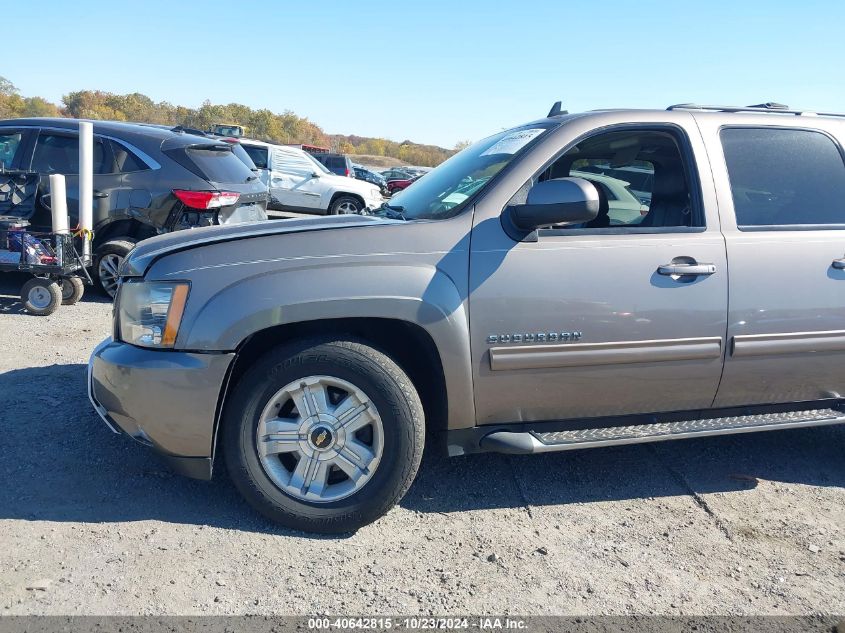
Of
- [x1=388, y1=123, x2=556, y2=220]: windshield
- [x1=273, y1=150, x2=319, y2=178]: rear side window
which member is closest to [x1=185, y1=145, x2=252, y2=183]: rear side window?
[x1=388, y1=123, x2=556, y2=220]: windshield

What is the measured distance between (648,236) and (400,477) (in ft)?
5.30

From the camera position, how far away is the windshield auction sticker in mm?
3460

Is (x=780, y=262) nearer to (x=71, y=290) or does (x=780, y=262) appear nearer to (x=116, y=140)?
(x=71, y=290)

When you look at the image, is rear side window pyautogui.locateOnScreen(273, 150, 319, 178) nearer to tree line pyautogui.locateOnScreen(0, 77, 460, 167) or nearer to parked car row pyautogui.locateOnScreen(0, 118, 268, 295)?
parked car row pyautogui.locateOnScreen(0, 118, 268, 295)

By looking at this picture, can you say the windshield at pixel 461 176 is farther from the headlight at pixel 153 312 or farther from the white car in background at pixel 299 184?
the white car in background at pixel 299 184

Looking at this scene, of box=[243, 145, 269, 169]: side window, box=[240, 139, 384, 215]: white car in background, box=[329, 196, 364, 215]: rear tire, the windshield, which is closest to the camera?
the windshield

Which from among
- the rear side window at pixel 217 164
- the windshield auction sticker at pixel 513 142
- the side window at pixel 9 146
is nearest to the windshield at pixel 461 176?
the windshield auction sticker at pixel 513 142

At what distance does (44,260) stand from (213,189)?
5.42 feet

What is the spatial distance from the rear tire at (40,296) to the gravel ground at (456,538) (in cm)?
242

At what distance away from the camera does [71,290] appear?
21.9 feet

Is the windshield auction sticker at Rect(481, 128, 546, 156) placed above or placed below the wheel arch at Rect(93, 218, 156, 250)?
above

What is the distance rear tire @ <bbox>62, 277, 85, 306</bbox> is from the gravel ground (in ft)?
8.77

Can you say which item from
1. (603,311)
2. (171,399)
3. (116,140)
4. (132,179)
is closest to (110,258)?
(132,179)

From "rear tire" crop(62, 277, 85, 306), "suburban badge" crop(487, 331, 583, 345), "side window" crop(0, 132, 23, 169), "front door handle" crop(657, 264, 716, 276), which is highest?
"side window" crop(0, 132, 23, 169)
